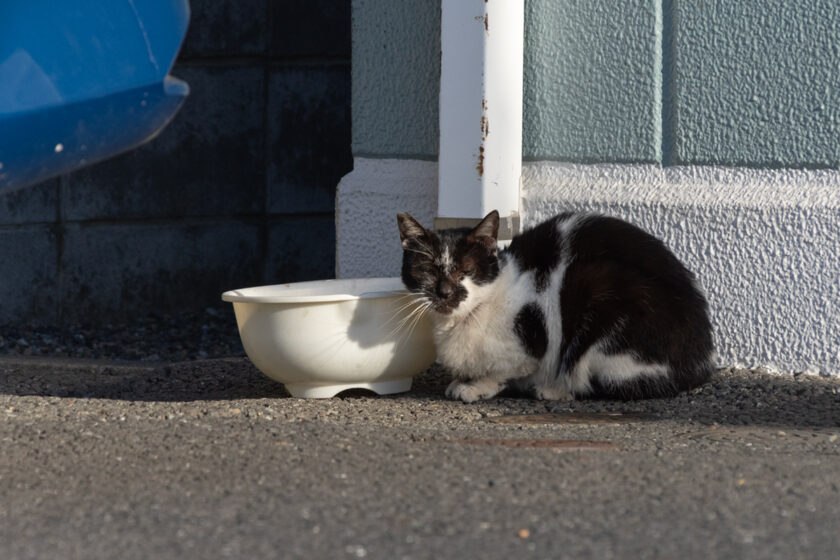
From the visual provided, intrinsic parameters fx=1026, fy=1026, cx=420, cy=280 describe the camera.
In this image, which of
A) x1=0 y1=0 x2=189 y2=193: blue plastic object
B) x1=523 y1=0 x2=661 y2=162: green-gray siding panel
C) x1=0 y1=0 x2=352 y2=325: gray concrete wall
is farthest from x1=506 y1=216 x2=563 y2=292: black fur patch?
x1=0 y1=0 x2=352 y2=325: gray concrete wall

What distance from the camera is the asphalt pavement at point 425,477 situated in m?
2.17

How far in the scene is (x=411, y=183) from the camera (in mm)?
4621

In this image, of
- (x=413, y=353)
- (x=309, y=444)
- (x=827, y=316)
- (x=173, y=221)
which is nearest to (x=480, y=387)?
(x=413, y=353)

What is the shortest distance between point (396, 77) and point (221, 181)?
178cm

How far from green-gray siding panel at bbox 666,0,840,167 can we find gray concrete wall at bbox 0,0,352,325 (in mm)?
2405

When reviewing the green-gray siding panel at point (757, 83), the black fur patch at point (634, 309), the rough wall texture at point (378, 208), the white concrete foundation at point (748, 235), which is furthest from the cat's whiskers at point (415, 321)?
the green-gray siding panel at point (757, 83)

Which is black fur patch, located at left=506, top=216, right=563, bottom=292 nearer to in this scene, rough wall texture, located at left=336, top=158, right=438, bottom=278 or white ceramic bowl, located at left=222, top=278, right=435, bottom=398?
white ceramic bowl, located at left=222, top=278, right=435, bottom=398

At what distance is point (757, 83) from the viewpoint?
4.09 meters

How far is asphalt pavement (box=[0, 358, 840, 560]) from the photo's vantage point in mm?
2174

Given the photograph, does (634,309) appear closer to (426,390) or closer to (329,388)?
(426,390)

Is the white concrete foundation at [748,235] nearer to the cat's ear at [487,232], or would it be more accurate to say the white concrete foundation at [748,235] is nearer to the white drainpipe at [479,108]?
the white drainpipe at [479,108]

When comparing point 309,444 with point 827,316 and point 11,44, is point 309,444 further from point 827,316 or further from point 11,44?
point 827,316

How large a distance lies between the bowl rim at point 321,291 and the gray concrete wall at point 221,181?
1.99 m

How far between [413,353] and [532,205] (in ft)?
3.14
